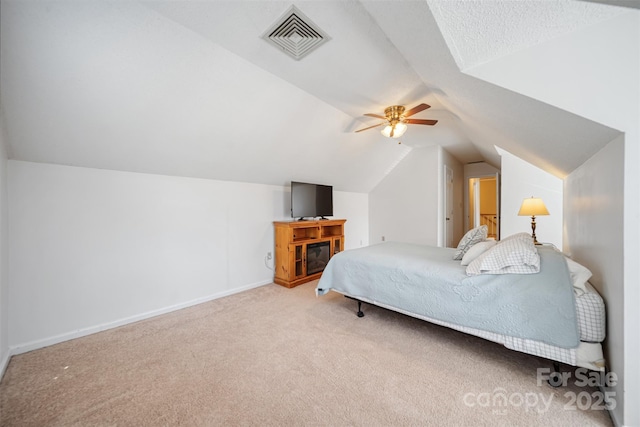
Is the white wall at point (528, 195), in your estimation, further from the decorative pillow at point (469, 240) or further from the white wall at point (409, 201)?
the decorative pillow at point (469, 240)

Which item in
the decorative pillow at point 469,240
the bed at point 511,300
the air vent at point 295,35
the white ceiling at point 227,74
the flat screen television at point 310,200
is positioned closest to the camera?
the white ceiling at point 227,74

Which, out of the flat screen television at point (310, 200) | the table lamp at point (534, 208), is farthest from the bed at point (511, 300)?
the flat screen television at point (310, 200)

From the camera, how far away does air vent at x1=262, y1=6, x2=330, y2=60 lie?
156cm

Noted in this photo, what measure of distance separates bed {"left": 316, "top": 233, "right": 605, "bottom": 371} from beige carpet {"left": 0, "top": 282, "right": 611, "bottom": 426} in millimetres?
260

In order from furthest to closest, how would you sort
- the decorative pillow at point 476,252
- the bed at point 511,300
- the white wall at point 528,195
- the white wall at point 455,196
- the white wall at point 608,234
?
the white wall at point 455,196, the white wall at point 528,195, the decorative pillow at point 476,252, the bed at point 511,300, the white wall at point 608,234

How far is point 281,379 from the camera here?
5.21ft

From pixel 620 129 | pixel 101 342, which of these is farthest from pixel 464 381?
pixel 101 342

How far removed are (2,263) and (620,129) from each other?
12.6ft

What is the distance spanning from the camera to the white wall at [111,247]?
1.95 m

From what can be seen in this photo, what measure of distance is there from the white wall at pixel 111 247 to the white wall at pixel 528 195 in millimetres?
3917

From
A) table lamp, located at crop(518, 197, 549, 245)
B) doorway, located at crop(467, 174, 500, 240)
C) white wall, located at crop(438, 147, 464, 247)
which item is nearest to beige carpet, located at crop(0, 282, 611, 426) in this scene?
table lamp, located at crop(518, 197, 549, 245)

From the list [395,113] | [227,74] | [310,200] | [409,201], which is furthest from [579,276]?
[409,201]

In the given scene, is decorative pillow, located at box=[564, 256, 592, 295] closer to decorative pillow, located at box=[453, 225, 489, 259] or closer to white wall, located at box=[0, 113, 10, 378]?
decorative pillow, located at box=[453, 225, 489, 259]

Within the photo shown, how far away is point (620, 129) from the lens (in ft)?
3.65
